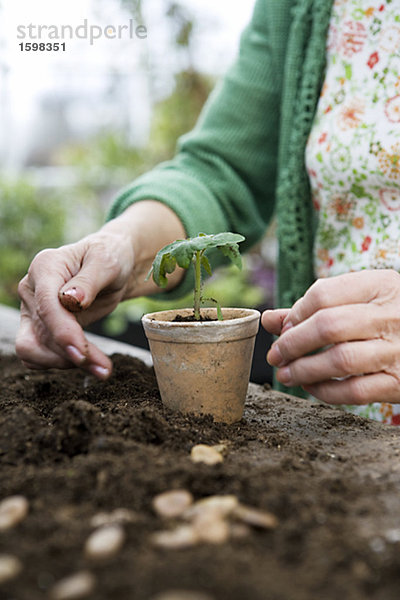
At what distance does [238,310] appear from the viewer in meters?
1.05

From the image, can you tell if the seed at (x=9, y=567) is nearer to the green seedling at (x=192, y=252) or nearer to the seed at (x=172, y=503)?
the seed at (x=172, y=503)

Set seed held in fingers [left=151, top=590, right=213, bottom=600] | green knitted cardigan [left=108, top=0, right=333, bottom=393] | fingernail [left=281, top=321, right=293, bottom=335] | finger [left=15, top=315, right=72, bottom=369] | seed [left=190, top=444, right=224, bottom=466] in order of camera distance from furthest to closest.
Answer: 1. green knitted cardigan [left=108, top=0, right=333, bottom=393]
2. finger [left=15, top=315, right=72, bottom=369]
3. fingernail [left=281, top=321, right=293, bottom=335]
4. seed [left=190, top=444, right=224, bottom=466]
5. seed held in fingers [left=151, top=590, right=213, bottom=600]

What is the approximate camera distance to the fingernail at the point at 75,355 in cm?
104

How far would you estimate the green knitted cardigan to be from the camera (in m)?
1.45

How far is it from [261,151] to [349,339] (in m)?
1.05

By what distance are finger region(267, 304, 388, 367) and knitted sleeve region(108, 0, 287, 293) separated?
0.77m

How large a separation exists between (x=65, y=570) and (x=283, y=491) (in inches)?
10.4

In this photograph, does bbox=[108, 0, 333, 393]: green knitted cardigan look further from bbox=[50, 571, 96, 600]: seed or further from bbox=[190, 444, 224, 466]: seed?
bbox=[50, 571, 96, 600]: seed

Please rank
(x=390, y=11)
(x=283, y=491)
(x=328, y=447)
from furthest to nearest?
(x=390, y=11) < (x=328, y=447) < (x=283, y=491)

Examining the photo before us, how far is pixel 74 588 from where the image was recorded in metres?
0.48

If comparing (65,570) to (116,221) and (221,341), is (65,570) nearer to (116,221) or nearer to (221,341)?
(221,341)

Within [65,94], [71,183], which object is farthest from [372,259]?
[65,94]

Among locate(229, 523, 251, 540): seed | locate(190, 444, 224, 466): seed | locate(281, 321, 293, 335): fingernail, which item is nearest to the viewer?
locate(229, 523, 251, 540): seed

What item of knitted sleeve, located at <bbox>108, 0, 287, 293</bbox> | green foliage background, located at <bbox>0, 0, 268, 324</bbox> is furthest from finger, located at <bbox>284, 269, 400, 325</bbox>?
green foliage background, located at <bbox>0, 0, 268, 324</bbox>
